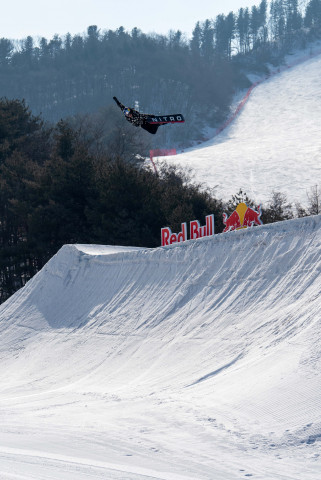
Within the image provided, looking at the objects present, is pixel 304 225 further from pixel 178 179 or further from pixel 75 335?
pixel 178 179

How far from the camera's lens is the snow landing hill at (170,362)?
10.1 m

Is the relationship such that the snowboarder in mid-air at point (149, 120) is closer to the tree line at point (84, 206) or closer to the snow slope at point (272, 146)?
the tree line at point (84, 206)

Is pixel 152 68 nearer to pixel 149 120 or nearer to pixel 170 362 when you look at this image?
pixel 149 120

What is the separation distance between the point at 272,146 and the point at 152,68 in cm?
6531

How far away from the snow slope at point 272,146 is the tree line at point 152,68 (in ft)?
33.8

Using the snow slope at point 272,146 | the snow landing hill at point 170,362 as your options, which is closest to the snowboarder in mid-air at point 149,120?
the snow landing hill at point 170,362

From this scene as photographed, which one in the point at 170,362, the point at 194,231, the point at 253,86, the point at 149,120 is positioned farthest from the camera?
the point at 253,86

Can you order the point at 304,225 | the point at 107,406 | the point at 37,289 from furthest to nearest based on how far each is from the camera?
the point at 37,289 → the point at 304,225 → the point at 107,406

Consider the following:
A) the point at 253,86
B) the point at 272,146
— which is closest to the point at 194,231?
the point at 272,146

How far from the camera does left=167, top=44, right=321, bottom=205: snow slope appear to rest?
80.4m

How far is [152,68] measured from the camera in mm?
160250

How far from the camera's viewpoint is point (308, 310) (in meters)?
15.7

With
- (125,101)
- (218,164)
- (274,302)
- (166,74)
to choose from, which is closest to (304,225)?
(274,302)

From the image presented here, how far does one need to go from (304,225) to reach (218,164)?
74.6m
